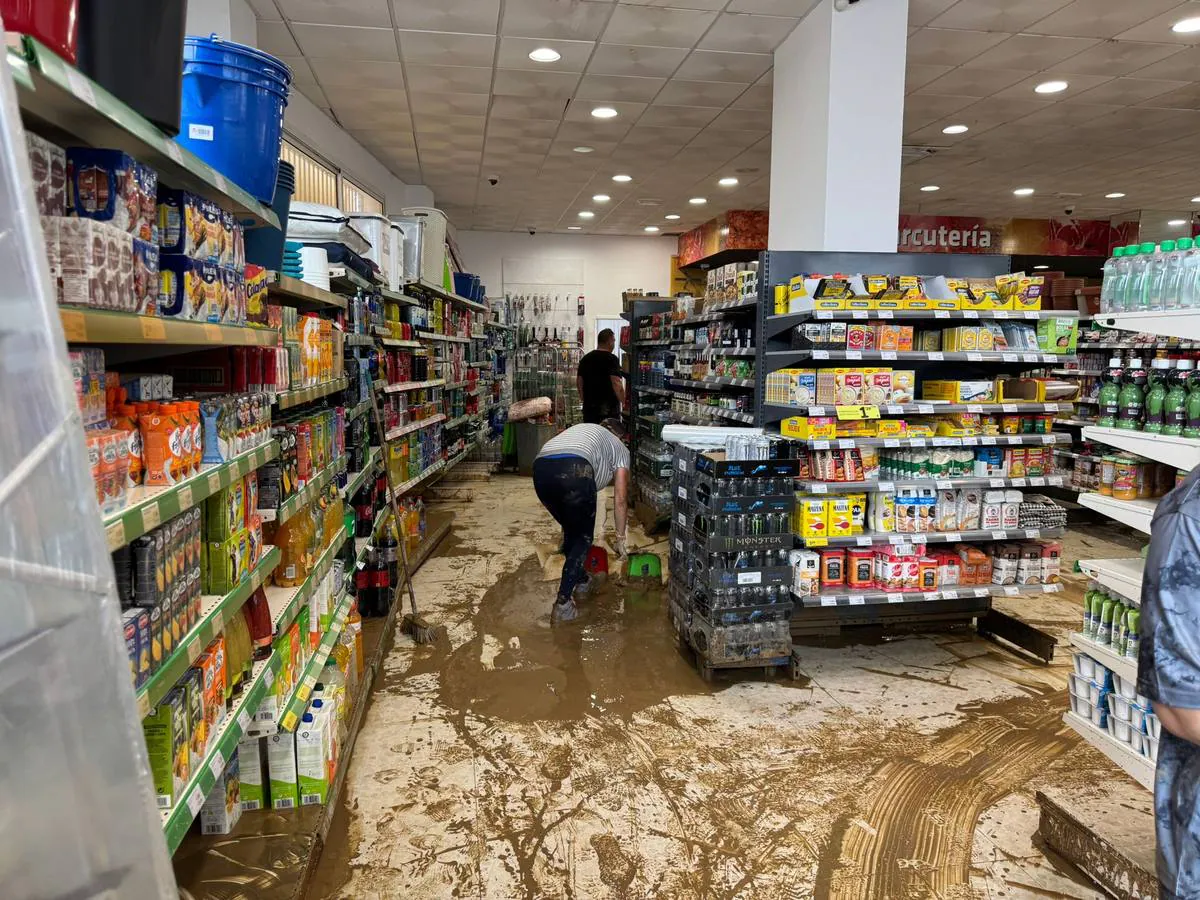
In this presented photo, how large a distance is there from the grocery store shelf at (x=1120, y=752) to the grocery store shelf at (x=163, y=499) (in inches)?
115

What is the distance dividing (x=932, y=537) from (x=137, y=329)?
169 inches

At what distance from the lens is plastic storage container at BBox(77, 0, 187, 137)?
1.50 metres

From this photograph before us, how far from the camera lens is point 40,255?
0.88 meters

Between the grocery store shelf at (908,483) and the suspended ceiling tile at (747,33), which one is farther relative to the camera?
the suspended ceiling tile at (747,33)

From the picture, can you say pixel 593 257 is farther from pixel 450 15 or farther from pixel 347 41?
pixel 450 15

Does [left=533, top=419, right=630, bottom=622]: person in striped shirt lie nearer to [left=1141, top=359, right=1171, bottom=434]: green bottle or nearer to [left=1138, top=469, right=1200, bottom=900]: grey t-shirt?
[left=1141, top=359, right=1171, bottom=434]: green bottle

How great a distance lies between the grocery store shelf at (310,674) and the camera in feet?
8.93

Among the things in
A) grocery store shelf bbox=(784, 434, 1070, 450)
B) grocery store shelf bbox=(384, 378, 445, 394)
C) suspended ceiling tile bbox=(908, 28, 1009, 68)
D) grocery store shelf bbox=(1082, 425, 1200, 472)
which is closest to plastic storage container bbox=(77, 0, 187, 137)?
grocery store shelf bbox=(1082, 425, 1200, 472)

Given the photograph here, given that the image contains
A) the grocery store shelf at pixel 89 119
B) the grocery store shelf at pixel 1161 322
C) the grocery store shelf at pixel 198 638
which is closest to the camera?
the grocery store shelf at pixel 89 119

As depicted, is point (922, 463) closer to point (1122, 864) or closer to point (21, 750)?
point (1122, 864)

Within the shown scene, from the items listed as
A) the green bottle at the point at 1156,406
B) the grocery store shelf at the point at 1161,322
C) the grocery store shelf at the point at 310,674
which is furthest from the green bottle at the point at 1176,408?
the grocery store shelf at the point at 310,674

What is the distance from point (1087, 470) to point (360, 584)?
317 inches

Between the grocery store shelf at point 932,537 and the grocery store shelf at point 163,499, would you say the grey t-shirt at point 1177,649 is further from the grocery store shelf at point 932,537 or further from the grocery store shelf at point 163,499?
the grocery store shelf at point 932,537

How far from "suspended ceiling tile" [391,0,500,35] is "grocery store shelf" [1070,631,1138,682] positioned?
489 cm
